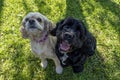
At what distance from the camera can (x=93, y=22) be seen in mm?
5395

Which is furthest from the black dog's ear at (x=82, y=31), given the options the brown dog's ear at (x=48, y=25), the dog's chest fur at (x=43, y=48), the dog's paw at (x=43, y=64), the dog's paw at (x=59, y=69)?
the dog's paw at (x=43, y=64)

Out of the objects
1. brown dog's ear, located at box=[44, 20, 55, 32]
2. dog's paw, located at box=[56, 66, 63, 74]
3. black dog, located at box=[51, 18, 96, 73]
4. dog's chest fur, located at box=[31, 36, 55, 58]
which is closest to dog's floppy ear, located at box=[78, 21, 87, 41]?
black dog, located at box=[51, 18, 96, 73]

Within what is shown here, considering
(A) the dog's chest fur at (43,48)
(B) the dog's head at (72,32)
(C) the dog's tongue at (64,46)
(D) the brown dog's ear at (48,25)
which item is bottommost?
(A) the dog's chest fur at (43,48)

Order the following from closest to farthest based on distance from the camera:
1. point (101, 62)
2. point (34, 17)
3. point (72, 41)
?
point (72, 41) → point (34, 17) → point (101, 62)

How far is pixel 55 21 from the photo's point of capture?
5410mm

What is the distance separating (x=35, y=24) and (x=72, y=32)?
571mm

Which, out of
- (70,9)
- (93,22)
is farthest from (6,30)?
(93,22)

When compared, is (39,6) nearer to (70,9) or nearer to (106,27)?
(70,9)

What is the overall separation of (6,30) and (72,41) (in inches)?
93.2

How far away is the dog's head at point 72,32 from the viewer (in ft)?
11.0

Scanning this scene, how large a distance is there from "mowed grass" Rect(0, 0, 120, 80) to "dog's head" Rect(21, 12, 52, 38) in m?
1.10

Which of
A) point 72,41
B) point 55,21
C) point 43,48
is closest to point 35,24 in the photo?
point 43,48

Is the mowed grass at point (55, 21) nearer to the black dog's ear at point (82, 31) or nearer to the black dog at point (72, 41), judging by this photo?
the black dog at point (72, 41)

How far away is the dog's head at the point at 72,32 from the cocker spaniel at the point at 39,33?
269 millimetres
